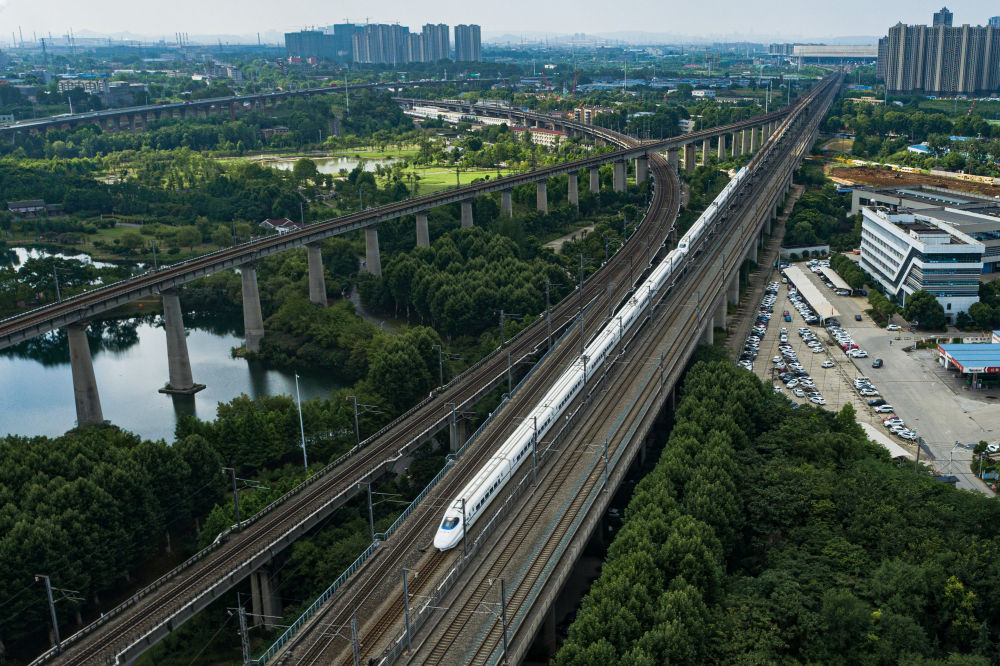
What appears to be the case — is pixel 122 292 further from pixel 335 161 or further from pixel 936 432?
pixel 335 161

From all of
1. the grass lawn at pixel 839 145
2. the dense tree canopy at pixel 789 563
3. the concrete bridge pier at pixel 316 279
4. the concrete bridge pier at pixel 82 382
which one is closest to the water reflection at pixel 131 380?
the concrete bridge pier at pixel 82 382

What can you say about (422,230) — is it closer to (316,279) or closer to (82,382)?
(316,279)

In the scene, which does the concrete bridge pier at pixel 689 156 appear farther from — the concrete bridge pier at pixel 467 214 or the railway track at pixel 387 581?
the railway track at pixel 387 581

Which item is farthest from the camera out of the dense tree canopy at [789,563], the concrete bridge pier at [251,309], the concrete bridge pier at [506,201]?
the concrete bridge pier at [506,201]

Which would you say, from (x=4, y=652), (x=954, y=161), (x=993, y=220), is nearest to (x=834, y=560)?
(x=4, y=652)

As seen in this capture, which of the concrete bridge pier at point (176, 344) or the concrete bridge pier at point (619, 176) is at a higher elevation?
the concrete bridge pier at point (619, 176)

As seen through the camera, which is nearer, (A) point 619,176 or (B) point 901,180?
(B) point 901,180

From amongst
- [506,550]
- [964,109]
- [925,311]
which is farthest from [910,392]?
[964,109]
